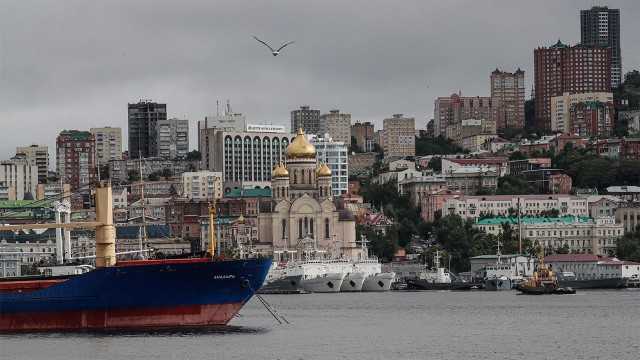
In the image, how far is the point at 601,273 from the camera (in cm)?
15375

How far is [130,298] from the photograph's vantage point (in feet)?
250

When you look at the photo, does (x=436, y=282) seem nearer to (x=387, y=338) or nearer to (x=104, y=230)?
(x=104, y=230)

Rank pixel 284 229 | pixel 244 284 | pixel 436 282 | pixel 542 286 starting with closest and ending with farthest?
1. pixel 244 284
2. pixel 542 286
3. pixel 436 282
4. pixel 284 229

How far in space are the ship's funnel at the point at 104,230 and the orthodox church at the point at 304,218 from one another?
83.5m

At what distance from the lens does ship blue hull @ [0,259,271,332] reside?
75.9 metres

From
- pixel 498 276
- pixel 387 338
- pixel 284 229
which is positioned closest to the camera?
pixel 387 338

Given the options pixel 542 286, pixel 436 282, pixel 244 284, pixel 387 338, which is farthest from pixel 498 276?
pixel 387 338

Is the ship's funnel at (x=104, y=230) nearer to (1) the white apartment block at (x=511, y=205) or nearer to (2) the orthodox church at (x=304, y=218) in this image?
(2) the orthodox church at (x=304, y=218)

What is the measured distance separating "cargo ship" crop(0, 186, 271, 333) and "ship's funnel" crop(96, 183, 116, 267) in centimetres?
60

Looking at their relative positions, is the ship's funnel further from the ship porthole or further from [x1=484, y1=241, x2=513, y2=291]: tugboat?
[x1=484, y1=241, x2=513, y2=291]: tugboat

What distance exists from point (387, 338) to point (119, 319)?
10450mm

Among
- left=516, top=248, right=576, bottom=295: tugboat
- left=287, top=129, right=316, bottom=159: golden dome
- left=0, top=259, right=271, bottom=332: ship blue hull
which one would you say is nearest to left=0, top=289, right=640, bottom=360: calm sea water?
left=0, top=259, right=271, bottom=332: ship blue hull

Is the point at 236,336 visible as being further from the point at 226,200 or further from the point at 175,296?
the point at 226,200

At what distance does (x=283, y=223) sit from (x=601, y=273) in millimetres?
27982
